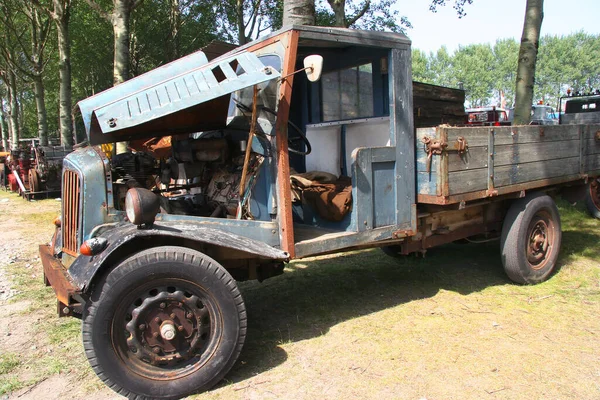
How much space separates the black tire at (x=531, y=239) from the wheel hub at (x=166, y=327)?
3.29 meters

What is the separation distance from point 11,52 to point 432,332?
2672cm

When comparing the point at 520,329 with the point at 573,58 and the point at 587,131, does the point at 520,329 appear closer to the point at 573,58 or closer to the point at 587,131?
the point at 587,131

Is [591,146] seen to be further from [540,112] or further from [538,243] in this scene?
[540,112]

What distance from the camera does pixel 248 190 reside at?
371 centimetres

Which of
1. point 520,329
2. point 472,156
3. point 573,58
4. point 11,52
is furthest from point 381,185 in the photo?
point 573,58

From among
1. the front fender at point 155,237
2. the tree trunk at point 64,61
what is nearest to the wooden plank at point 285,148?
the front fender at point 155,237

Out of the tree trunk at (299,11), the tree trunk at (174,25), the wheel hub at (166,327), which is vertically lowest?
the wheel hub at (166,327)

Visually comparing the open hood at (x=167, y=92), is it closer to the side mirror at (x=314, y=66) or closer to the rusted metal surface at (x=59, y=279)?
the side mirror at (x=314, y=66)

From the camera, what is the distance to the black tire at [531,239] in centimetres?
489

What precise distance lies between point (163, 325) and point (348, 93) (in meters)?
2.88

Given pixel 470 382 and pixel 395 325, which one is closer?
pixel 470 382

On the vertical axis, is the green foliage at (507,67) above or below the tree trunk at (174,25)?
above

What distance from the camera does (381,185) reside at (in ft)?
13.3

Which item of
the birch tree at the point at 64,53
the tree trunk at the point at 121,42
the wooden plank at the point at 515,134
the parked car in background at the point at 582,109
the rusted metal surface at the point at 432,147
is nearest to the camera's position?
the rusted metal surface at the point at 432,147
